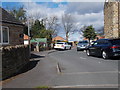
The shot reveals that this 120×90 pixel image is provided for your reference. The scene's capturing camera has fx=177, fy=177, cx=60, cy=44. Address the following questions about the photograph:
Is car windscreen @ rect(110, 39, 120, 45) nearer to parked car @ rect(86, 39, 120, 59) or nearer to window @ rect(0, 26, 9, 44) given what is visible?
parked car @ rect(86, 39, 120, 59)

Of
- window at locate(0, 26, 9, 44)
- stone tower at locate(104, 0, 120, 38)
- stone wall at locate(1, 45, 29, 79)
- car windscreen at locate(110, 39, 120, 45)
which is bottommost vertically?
stone wall at locate(1, 45, 29, 79)

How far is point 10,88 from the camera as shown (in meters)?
6.15

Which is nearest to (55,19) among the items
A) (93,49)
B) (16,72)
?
(93,49)

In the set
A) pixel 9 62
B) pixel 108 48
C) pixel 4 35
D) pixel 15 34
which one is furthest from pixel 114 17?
pixel 9 62

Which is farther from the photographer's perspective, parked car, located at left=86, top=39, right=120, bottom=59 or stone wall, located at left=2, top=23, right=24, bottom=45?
stone wall, located at left=2, top=23, right=24, bottom=45

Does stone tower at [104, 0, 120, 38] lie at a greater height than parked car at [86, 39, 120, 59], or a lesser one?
greater

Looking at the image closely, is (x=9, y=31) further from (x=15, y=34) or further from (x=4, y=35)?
(x=15, y=34)

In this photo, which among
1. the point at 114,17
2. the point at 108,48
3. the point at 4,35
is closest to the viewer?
the point at 108,48

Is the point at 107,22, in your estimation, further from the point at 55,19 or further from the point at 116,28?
the point at 55,19

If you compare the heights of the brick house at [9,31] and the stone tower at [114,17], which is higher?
the stone tower at [114,17]

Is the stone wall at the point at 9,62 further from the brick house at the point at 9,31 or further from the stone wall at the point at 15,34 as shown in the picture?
the stone wall at the point at 15,34

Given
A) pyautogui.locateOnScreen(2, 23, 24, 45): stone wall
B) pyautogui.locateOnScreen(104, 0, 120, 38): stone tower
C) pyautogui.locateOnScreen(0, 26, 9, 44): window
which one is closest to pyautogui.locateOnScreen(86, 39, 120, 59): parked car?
pyautogui.locateOnScreen(2, 23, 24, 45): stone wall

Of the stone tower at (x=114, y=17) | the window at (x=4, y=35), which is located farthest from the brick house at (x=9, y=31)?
the stone tower at (x=114, y=17)

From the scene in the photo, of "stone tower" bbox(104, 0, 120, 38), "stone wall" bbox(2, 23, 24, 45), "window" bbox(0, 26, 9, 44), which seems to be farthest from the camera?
"stone tower" bbox(104, 0, 120, 38)
